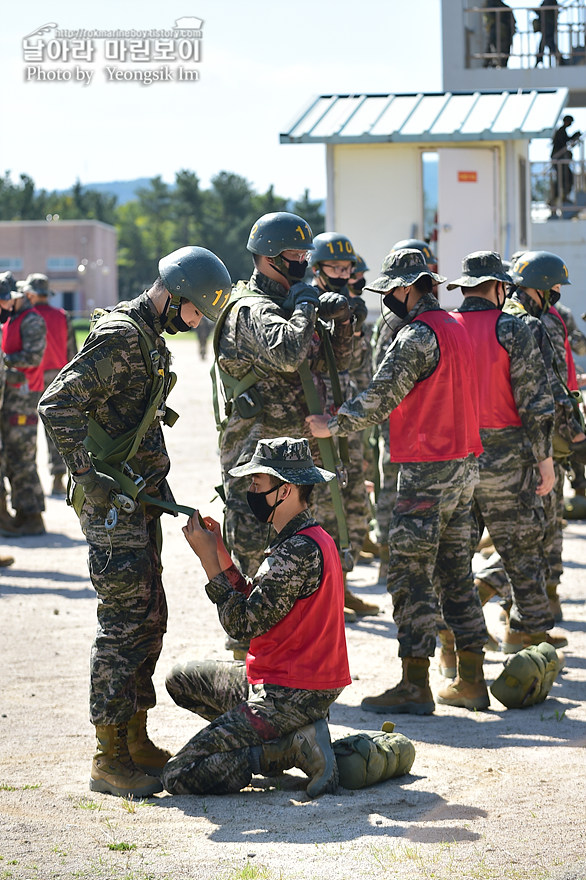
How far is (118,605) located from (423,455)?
79.0 inches

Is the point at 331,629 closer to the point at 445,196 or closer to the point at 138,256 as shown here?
the point at 445,196

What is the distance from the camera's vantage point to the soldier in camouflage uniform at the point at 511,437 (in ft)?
23.5

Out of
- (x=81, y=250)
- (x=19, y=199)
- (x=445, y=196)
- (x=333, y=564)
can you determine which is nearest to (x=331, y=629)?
(x=333, y=564)

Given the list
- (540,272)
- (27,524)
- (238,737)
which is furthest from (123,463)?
(27,524)

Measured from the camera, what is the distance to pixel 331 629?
528 centimetres

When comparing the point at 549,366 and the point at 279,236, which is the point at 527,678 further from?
the point at 279,236

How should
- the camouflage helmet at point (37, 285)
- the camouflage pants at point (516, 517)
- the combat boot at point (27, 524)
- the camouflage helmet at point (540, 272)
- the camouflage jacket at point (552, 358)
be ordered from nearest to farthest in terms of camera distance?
1. the camouflage pants at point (516, 517)
2. the camouflage jacket at point (552, 358)
3. the camouflage helmet at point (540, 272)
4. the combat boot at point (27, 524)
5. the camouflage helmet at point (37, 285)

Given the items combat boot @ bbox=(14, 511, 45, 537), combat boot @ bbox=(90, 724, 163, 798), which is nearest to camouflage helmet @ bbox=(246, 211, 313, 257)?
combat boot @ bbox=(90, 724, 163, 798)

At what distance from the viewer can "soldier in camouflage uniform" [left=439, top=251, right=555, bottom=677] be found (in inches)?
281

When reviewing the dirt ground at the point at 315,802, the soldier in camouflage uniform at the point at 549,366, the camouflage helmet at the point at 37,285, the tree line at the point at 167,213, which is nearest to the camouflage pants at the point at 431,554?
the dirt ground at the point at 315,802

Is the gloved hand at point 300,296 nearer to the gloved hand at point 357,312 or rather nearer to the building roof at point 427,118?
the gloved hand at point 357,312

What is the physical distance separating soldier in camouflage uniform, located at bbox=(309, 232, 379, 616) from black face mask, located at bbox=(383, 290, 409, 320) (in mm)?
386

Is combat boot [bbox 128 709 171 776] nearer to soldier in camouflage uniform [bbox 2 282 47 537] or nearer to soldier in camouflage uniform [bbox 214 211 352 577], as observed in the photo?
soldier in camouflage uniform [bbox 214 211 352 577]

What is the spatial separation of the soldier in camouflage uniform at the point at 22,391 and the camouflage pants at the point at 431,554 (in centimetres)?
628
